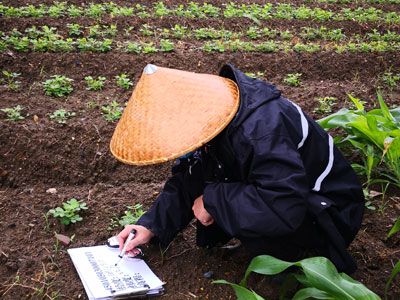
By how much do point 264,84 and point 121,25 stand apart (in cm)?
413

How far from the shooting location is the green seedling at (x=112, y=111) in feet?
11.2

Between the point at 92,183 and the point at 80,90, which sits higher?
the point at 80,90

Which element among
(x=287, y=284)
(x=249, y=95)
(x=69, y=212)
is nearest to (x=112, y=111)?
(x=69, y=212)

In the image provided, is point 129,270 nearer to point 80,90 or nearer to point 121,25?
point 80,90

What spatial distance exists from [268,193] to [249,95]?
0.40 m

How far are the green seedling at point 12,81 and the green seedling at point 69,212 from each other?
5.47ft

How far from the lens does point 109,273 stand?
78.2 inches

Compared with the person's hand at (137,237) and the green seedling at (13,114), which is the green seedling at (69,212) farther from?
the green seedling at (13,114)

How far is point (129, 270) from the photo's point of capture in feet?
6.72

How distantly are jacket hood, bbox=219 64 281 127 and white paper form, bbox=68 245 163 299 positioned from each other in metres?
0.87

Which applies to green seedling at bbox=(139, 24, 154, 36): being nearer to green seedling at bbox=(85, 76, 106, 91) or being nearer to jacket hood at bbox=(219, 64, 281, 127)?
green seedling at bbox=(85, 76, 106, 91)

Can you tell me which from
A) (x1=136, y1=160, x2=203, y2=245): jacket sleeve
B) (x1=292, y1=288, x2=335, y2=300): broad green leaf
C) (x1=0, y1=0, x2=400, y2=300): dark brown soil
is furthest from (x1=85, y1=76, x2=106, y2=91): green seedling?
(x1=292, y1=288, x2=335, y2=300): broad green leaf

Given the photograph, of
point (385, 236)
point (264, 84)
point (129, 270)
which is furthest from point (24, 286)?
point (385, 236)

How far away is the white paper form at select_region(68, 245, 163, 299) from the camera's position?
1.88 m
